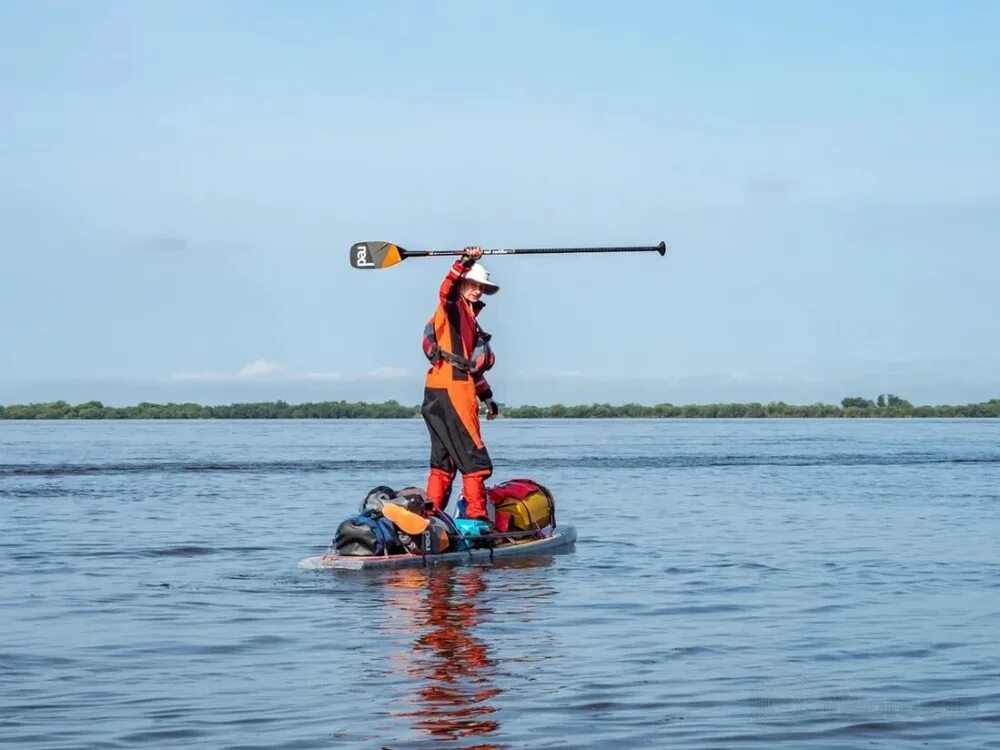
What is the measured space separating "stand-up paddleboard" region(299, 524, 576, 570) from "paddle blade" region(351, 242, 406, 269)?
3.27m

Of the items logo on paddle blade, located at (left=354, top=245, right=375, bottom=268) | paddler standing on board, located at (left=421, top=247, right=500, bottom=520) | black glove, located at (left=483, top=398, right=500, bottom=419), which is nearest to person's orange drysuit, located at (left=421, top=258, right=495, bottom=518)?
paddler standing on board, located at (left=421, top=247, right=500, bottom=520)

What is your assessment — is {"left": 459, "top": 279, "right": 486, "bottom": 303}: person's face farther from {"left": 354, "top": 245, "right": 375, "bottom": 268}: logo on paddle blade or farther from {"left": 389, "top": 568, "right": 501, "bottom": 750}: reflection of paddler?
{"left": 389, "top": 568, "right": 501, "bottom": 750}: reflection of paddler

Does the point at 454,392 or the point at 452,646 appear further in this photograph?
the point at 454,392

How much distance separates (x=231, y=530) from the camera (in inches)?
770

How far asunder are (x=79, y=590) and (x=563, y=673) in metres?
5.63

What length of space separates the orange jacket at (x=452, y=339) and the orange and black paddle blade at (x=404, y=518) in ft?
5.02

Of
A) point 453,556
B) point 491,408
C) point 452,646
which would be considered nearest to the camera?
point 452,646

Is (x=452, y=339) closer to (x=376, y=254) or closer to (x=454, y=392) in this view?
(x=454, y=392)

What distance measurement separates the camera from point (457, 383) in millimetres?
15445

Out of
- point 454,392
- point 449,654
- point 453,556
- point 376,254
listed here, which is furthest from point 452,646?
point 376,254

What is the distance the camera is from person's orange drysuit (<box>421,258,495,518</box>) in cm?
1538

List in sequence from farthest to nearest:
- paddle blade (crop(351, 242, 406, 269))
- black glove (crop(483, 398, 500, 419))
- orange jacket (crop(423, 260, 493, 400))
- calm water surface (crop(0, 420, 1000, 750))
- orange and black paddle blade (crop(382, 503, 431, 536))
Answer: paddle blade (crop(351, 242, 406, 269)) < black glove (crop(483, 398, 500, 419)) < orange jacket (crop(423, 260, 493, 400)) < orange and black paddle blade (crop(382, 503, 431, 536)) < calm water surface (crop(0, 420, 1000, 750))

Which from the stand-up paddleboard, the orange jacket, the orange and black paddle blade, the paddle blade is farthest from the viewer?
the paddle blade

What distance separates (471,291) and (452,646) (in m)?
6.13
